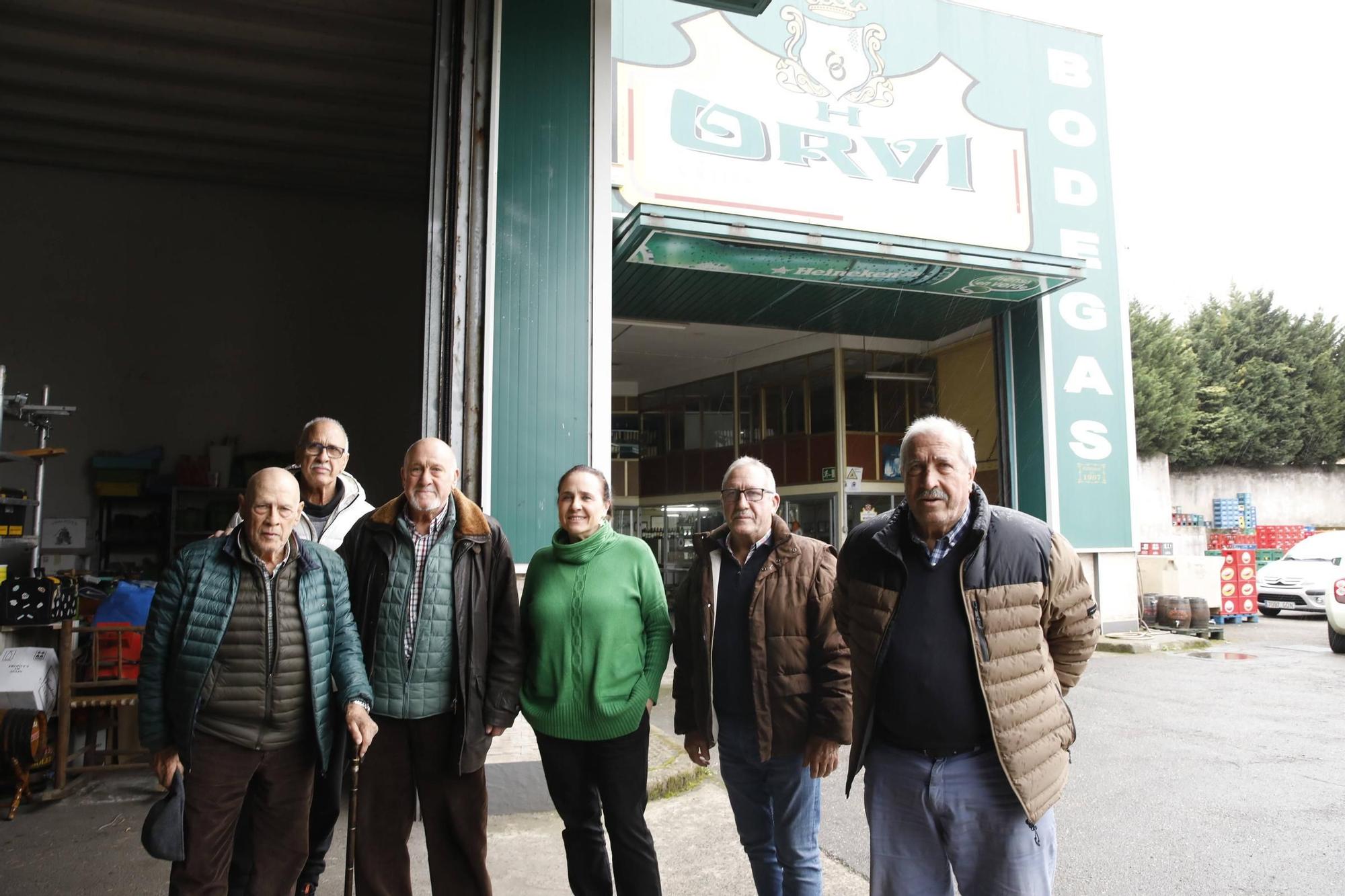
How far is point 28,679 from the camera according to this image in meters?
5.00

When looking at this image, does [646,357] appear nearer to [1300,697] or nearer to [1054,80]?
[1054,80]

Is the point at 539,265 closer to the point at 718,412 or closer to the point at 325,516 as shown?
the point at 325,516

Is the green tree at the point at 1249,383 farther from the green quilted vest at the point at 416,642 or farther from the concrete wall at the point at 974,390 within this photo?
the green quilted vest at the point at 416,642

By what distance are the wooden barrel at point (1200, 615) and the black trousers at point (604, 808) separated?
12.4 meters

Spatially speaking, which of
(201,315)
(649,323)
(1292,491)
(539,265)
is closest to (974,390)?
(649,323)

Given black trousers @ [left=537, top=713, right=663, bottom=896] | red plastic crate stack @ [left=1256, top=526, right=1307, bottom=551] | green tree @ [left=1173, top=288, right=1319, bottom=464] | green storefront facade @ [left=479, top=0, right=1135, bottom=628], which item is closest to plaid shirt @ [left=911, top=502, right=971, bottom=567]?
black trousers @ [left=537, top=713, right=663, bottom=896]

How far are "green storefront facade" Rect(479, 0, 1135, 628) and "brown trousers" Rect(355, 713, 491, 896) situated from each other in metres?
5.67

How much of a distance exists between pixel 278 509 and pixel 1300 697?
9124 mm

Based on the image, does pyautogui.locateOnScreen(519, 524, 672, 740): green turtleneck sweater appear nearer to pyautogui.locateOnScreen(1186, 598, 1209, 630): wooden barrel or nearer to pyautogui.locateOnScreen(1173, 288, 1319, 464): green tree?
pyautogui.locateOnScreen(1186, 598, 1209, 630): wooden barrel

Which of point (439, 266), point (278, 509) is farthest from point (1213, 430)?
point (278, 509)

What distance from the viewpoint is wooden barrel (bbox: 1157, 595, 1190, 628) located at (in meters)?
12.7

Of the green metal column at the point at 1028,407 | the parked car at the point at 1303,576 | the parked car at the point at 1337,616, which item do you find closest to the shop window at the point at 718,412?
the green metal column at the point at 1028,407

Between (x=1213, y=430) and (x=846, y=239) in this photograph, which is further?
(x=1213, y=430)

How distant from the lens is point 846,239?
9.54m
